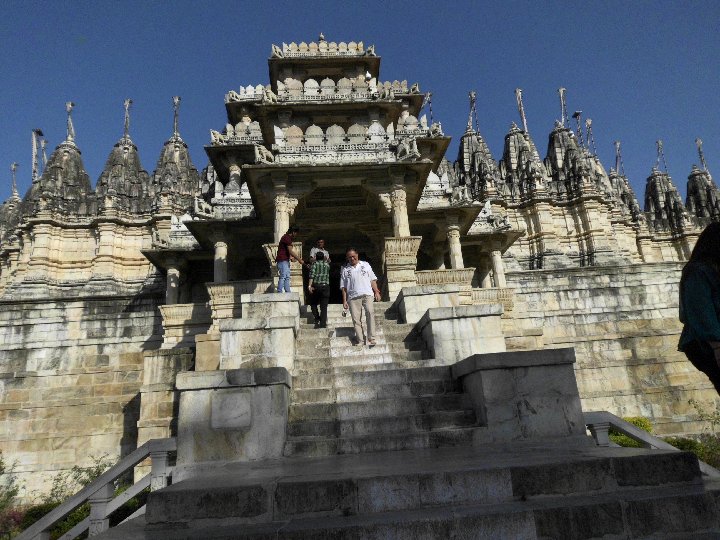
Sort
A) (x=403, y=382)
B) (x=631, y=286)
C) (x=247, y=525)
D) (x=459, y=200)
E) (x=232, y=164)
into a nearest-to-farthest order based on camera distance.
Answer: (x=247, y=525) < (x=403, y=382) < (x=631, y=286) < (x=459, y=200) < (x=232, y=164)

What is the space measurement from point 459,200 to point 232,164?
12.1 metres

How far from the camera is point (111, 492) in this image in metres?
5.92

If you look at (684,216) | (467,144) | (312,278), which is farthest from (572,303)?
(684,216)

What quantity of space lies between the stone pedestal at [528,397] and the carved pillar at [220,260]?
14.5m

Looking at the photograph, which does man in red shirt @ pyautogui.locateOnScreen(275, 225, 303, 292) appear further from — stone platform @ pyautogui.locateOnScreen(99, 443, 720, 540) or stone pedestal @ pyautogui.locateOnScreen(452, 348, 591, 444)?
stone platform @ pyautogui.locateOnScreen(99, 443, 720, 540)

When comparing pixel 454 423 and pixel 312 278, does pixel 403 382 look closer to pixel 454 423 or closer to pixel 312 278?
pixel 454 423

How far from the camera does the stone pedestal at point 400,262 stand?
43.2ft

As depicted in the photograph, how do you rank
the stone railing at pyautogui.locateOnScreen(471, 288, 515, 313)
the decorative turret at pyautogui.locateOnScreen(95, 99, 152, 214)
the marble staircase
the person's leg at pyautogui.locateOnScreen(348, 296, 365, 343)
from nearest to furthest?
the marble staircase, the person's leg at pyautogui.locateOnScreen(348, 296, 365, 343), the stone railing at pyautogui.locateOnScreen(471, 288, 515, 313), the decorative turret at pyautogui.locateOnScreen(95, 99, 152, 214)

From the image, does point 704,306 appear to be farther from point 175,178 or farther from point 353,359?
point 175,178

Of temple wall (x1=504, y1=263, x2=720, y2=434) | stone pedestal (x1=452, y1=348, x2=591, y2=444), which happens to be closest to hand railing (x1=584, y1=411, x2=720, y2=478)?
stone pedestal (x1=452, y1=348, x2=591, y2=444)

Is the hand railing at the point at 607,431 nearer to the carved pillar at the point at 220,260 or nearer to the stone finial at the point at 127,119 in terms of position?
the carved pillar at the point at 220,260

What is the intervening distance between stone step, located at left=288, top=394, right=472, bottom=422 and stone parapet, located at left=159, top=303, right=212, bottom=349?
11.5 m

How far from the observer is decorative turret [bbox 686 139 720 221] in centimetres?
4238

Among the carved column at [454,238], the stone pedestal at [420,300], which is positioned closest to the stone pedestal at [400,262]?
the stone pedestal at [420,300]
